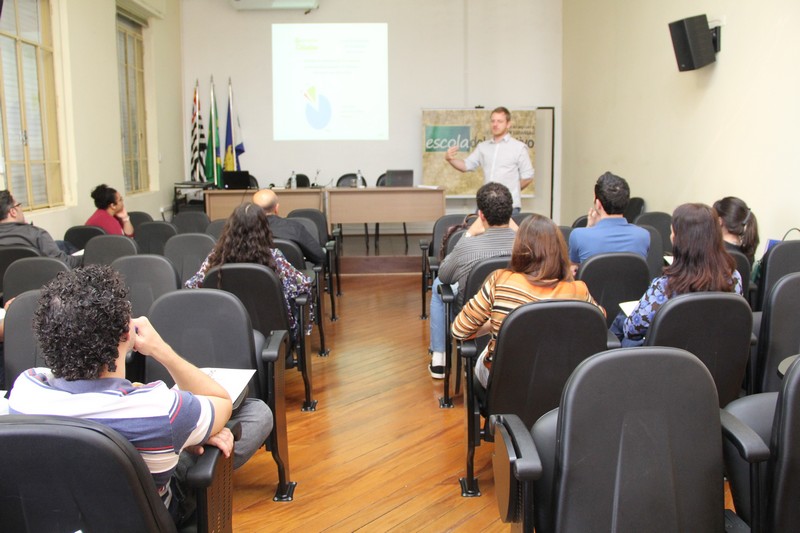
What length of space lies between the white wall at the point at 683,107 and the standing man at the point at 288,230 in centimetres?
335

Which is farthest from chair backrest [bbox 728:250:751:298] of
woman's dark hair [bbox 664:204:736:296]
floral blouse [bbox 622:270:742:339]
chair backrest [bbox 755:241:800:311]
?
woman's dark hair [bbox 664:204:736:296]

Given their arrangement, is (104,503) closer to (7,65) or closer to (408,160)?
(7,65)

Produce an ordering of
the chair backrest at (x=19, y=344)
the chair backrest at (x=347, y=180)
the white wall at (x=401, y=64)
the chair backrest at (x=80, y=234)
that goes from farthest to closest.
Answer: the white wall at (x=401, y=64), the chair backrest at (x=347, y=180), the chair backrest at (x=80, y=234), the chair backrest at (x=19, y=344)

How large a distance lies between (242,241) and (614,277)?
181 centimetres

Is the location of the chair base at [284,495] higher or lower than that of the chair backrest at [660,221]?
lower

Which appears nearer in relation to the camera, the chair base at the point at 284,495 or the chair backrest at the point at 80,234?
the chair base at the point at 284,495

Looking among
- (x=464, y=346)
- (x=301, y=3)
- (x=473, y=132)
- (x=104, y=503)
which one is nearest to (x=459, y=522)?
(x=464, y=346)

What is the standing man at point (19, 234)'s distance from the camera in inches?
168

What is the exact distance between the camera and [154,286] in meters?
3.42

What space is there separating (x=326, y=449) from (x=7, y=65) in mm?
4684

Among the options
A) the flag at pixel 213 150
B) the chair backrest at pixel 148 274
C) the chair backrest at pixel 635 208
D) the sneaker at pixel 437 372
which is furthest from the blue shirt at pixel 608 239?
the flag at pixel 213 150

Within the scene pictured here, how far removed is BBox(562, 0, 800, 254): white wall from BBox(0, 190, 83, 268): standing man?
4907 millimetres

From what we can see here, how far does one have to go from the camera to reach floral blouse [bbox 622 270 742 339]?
2.63m

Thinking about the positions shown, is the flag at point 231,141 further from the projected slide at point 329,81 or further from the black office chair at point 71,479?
the black office chair at point 71,479
